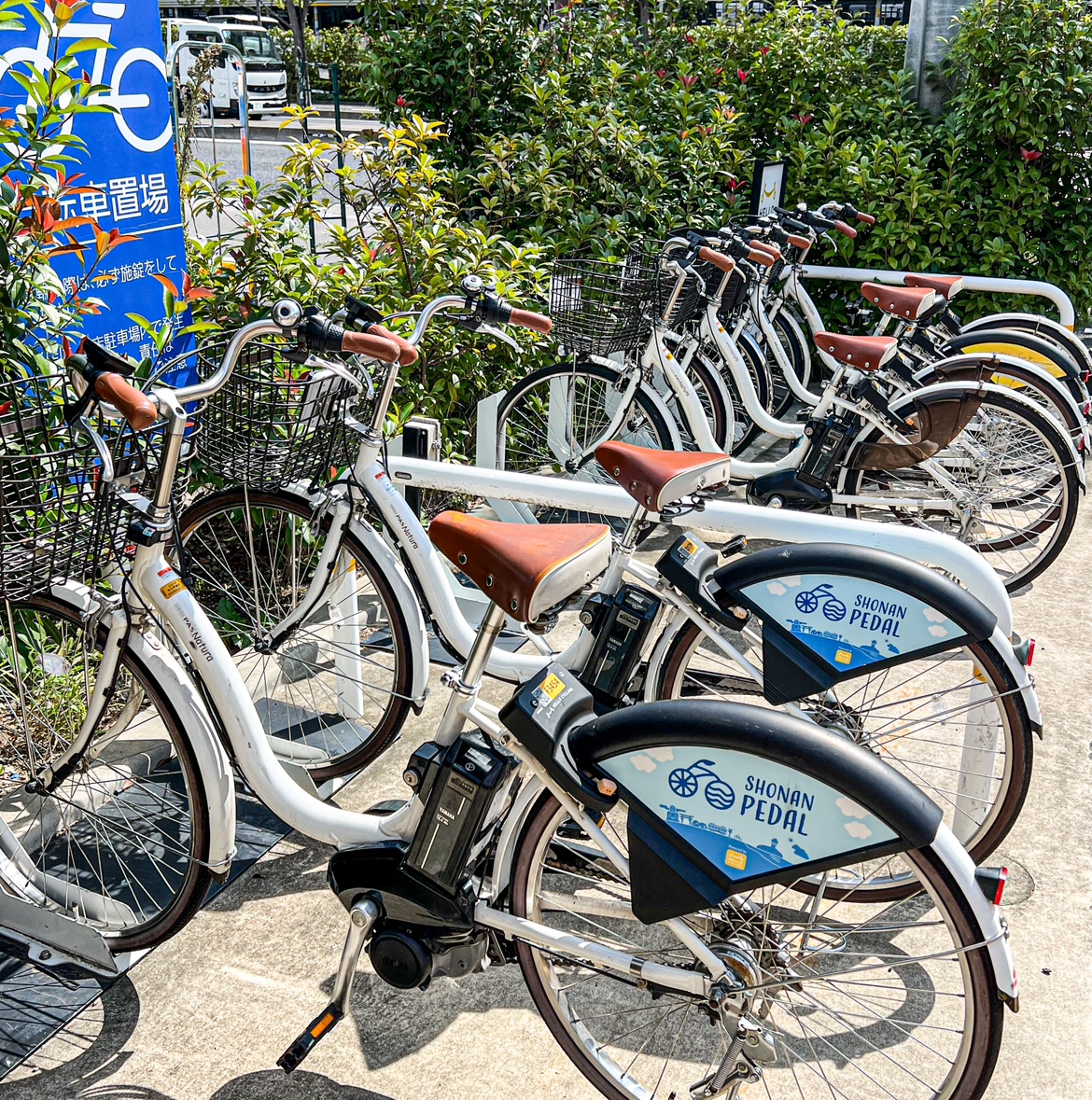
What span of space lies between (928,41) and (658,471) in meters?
6.25

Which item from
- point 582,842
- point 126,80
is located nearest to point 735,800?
point 582,842

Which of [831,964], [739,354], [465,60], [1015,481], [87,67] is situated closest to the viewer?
[831,964]

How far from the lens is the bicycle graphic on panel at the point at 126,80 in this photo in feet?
13.2

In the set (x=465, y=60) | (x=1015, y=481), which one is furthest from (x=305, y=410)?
(x=465, y=60)

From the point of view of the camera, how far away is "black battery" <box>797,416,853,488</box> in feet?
14.5

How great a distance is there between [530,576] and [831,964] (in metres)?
1.36

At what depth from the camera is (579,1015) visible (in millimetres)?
2473

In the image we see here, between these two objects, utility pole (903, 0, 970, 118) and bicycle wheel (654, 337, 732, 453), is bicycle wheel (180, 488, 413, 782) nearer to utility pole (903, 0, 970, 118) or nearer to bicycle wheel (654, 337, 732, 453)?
bicycle wheel (654, 337, 732, 453)

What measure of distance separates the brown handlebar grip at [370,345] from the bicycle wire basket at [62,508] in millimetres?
487

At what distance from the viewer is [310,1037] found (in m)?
2.19

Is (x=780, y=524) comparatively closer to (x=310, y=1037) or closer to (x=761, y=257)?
(x=310, y=1037)

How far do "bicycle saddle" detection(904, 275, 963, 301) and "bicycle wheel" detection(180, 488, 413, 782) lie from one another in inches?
130

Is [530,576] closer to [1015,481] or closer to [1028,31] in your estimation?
[1015,481]

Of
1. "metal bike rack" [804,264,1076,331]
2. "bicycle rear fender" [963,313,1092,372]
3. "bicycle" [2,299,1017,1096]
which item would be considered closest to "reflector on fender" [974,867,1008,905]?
"bicycle" [2,299,1017,1096]
